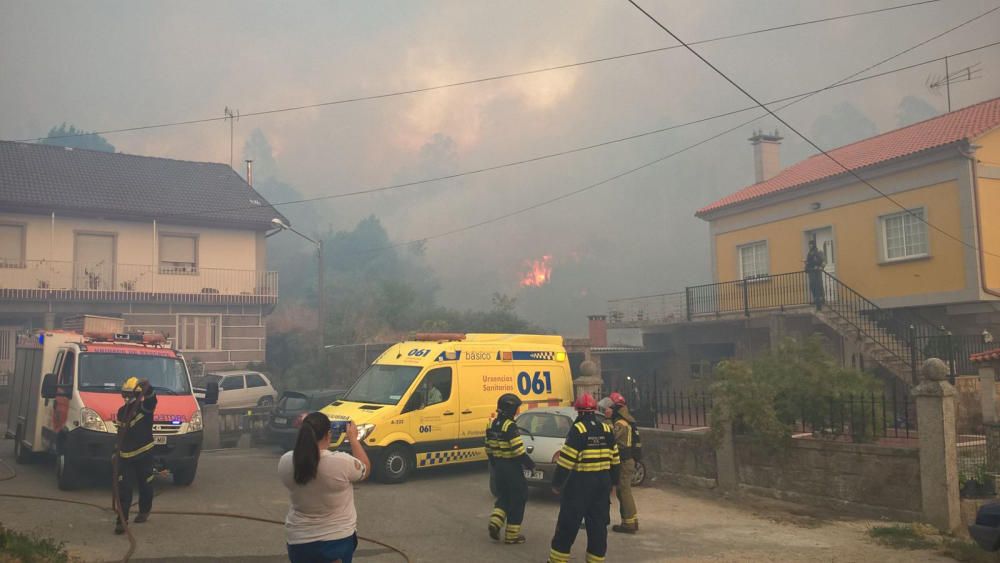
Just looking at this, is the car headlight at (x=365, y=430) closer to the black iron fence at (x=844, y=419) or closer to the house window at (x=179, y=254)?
the black iron fence at (x=844, y=419)

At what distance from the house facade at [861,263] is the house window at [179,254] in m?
15.9

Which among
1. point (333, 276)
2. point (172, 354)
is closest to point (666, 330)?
point (172, 354)

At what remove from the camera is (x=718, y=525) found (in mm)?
9797

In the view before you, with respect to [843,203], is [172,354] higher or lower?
lower

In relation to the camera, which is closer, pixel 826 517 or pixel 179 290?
pixel 826 517

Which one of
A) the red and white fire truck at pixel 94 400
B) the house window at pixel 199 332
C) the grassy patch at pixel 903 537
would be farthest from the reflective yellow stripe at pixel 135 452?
the house window at pixel 199 332

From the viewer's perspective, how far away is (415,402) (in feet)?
41.9

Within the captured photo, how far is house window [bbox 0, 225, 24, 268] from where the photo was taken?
2658cm

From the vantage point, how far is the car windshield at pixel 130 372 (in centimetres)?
1167

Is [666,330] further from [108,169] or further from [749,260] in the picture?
[108,169]

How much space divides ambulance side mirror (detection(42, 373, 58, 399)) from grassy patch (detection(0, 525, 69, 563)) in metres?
4.82

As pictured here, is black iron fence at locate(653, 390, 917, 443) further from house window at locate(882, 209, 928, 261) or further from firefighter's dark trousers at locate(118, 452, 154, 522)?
house window at locate(882, 209, 928, 261)

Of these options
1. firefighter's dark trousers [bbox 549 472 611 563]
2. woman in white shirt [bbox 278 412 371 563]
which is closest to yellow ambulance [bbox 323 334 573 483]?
firefighter's dark trousers [bbox 549 472 611 563]

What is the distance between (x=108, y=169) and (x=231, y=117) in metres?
5.82
